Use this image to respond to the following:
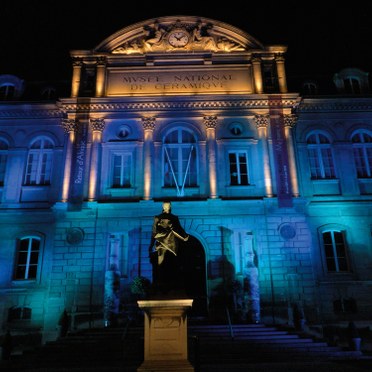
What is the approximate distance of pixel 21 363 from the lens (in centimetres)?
1192

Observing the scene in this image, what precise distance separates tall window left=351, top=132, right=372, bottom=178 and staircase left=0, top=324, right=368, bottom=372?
1030 centimetres

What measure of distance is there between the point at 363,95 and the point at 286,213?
8.50m

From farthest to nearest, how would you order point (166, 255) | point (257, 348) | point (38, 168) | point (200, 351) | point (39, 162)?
1. point (39, 162)
2. point (38, 168)
3. point (257, 348)
4. point (200, 351)
5. point (166, 255)

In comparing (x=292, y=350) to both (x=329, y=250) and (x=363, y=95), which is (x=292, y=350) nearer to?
(x=329, y=250)

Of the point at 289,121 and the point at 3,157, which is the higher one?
the point at 289,121

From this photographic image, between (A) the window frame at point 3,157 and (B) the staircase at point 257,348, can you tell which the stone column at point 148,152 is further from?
(A) the window frame at point 3,157

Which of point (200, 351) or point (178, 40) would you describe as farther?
point (178, 40)

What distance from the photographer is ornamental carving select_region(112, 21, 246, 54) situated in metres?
21.0

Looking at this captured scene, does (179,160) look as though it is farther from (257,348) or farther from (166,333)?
(166,333)

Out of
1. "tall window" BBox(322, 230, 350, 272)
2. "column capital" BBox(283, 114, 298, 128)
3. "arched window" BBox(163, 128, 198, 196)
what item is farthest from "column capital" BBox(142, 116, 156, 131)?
"tall window" BBox(322, 230, 350, 272)

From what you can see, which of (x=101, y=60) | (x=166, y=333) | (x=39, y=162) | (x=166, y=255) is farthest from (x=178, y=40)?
(x=166, y=333)

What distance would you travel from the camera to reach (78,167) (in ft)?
61.3

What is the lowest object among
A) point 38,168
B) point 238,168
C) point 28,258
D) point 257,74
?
point 28,258

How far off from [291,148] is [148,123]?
7.47m
